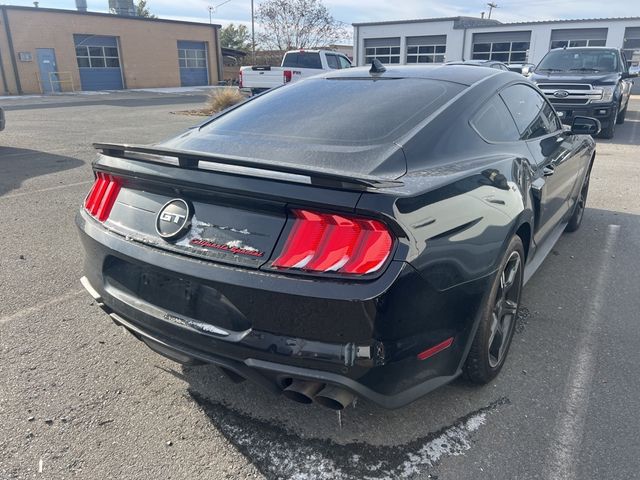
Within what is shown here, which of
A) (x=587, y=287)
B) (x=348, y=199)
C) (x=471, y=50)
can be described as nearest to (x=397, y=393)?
(x=348, y=199)

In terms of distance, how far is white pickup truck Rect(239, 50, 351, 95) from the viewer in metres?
16.6

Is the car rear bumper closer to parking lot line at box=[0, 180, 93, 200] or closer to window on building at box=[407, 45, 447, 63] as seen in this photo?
parking lot line at box=[0, 180, 93, 200]

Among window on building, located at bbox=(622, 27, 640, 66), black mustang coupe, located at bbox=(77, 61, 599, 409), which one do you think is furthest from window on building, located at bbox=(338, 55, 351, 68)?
window on building, located at bbox=(622, 27, 640, 66)

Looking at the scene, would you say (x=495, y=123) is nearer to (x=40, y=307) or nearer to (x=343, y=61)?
(x=40, y=307)

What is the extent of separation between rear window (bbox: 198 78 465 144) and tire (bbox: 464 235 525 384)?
2.96ft

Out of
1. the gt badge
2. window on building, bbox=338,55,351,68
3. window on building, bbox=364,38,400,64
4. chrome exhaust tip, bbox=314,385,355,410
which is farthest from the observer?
window on building, bbox=364,38,400,64

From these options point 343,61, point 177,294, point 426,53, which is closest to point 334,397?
point 177,294

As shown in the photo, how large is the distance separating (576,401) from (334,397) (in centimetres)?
144

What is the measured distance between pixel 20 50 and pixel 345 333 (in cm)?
3421

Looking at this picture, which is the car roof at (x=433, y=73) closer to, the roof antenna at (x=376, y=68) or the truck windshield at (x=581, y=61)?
the roof antenna at (x=376, y=68)

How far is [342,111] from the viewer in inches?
112

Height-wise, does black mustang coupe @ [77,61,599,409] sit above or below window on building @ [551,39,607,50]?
below

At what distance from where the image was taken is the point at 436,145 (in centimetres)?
248

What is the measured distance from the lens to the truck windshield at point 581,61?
12.3 m
